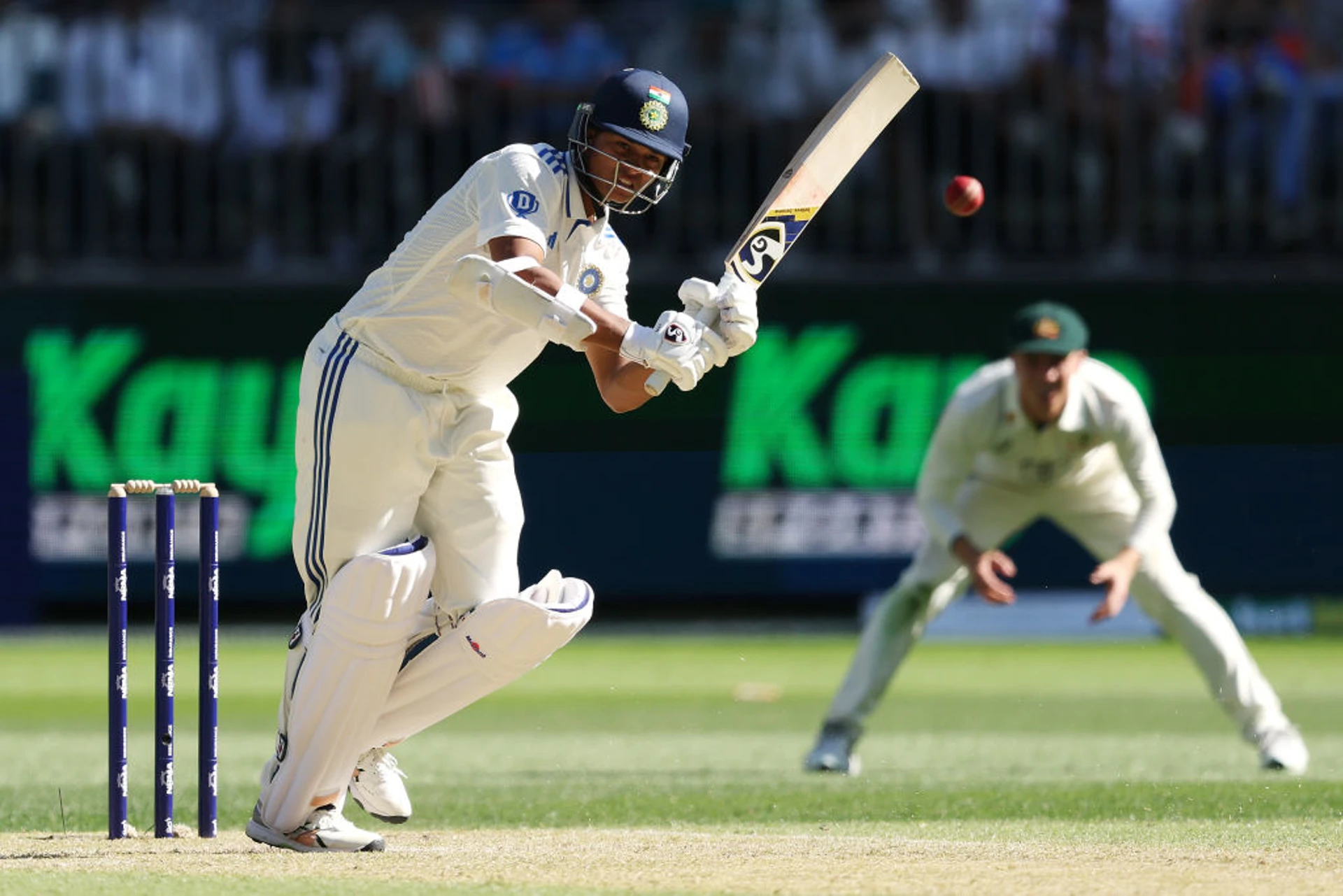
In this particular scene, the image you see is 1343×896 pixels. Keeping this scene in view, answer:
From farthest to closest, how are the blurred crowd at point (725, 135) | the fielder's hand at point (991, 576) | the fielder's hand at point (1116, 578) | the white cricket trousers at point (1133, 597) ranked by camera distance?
the blurred crowd at point (725, 135), the white cricket trousers at point (1133, 597), the fielder's hand at point (1116, 578), the fielder's hand at point (991, 576)

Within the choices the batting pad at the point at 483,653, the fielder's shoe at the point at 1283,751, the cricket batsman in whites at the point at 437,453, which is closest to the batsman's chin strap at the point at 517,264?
the cricket batsman in whites at the point at 437,453

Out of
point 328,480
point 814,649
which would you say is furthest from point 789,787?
point 814,649

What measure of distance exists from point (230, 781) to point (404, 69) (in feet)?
21.4

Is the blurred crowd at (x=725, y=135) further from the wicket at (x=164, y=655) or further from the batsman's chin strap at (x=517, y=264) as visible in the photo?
the batsman's chin strap at (x=517, y=264)

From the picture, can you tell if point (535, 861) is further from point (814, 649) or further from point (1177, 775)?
point (814, 649)

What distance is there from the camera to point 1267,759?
6852mm

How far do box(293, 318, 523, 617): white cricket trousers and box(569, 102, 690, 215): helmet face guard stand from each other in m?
0.53

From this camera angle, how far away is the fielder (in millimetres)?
6863

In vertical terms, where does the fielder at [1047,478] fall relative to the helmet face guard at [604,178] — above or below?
below

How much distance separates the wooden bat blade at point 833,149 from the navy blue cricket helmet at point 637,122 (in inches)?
9.8

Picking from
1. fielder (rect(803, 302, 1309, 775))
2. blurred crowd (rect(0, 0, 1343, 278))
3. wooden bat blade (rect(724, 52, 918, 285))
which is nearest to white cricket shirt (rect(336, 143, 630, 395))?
wooden bat blade (rect(724, 52, 918, 285))

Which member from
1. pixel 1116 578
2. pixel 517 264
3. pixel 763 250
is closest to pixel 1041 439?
pixel 1116 578

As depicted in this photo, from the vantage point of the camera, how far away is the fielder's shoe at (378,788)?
5.13 m

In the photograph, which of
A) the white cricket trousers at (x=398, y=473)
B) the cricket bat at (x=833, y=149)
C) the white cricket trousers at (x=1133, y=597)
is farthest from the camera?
the white cricket trousers at (x=1133, y=597)
